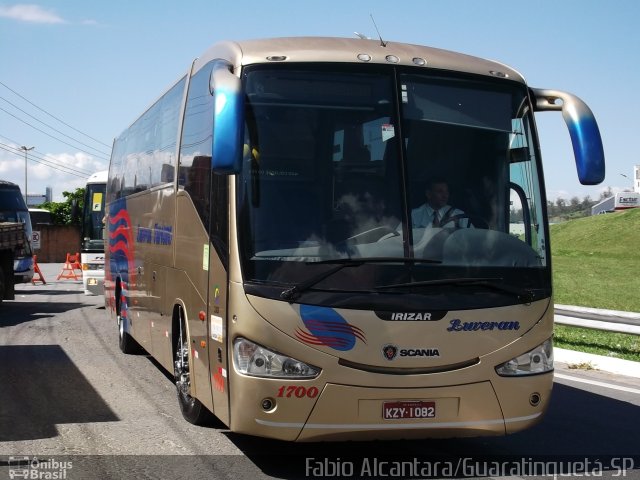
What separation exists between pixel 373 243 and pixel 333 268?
36 cm

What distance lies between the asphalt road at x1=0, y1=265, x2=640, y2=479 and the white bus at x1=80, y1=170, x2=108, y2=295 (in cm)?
1026

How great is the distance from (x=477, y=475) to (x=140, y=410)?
3715 mm

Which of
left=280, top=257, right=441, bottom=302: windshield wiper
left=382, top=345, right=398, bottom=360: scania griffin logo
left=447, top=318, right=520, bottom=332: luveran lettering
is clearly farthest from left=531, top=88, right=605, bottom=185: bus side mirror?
left=382, top=345, right=398, bottom=360: scania griffin logo

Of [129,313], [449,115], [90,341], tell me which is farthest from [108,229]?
[449,115]

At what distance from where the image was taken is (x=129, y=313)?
12.0 meters

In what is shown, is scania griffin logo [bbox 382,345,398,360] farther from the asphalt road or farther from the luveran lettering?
the asphalt road

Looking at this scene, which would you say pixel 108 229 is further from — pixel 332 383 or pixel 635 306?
pixel 635 306

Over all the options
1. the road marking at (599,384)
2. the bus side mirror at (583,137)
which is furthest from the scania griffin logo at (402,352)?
the road marking at (599,384)

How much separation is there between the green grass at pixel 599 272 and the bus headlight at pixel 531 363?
673 cm

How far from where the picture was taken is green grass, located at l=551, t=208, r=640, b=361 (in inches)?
580

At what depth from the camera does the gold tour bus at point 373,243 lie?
19.8ft

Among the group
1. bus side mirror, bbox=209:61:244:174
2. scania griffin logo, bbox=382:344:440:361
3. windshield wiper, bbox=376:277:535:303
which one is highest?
bus side mirror, bbox=209:61:244:174

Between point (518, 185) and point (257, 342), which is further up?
point (518, 185)

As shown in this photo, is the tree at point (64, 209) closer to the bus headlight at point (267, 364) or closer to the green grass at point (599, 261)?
the green grass at point (599, 261)
